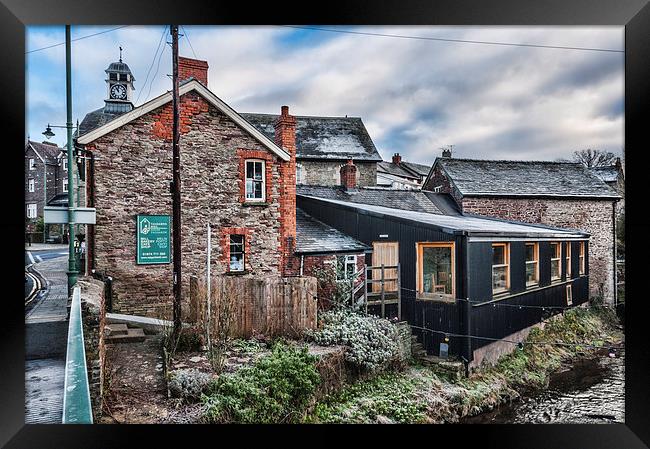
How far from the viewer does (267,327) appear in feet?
13.2

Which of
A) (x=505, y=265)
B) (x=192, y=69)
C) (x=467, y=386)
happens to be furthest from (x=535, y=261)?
(x=192, y=69)

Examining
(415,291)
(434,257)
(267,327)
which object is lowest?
(267,327)

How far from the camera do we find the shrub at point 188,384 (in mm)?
3281

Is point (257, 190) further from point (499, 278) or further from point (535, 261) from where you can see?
point (535, 261)

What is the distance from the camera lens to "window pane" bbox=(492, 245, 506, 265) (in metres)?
4.18

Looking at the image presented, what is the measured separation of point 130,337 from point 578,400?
4366 millimetres

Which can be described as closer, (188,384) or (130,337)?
(188,384)

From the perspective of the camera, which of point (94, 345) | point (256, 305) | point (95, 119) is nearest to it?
point (94, 345)

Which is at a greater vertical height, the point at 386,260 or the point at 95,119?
the point at 95,119

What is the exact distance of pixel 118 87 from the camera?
12.2ft

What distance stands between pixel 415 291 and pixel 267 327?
64.6 inches

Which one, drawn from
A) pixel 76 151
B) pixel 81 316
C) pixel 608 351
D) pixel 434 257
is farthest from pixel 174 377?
pixel 608 351

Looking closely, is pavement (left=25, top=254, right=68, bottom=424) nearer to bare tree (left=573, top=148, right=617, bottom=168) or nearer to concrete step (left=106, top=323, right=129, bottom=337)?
concrete step (left=106, top=323, right=129, bottom=337)
